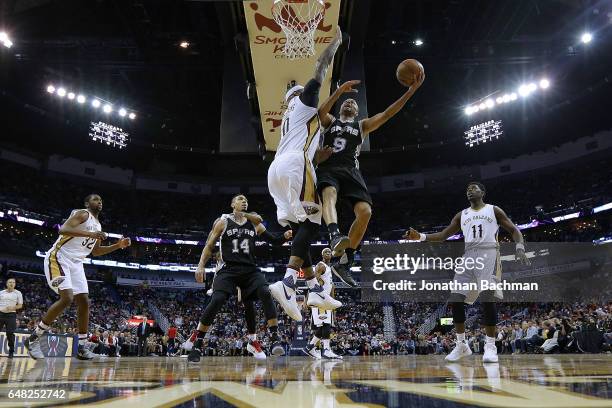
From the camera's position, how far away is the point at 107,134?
25.3m

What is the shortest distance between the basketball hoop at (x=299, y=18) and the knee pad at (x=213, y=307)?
476 centimetres

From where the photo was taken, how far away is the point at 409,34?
15766 millimetres

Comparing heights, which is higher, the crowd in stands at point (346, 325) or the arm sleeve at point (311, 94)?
the arm sleeve at point (311, 94)

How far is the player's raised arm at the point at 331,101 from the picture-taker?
403 cm

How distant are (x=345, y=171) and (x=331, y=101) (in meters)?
0.64

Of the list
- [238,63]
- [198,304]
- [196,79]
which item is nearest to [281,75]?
[238,63]

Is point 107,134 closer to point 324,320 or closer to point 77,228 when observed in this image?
point 324,320

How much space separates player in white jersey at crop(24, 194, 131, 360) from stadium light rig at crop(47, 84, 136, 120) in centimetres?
1950

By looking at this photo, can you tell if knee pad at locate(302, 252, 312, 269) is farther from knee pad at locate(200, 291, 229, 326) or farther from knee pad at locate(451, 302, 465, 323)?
knee pad at locate(451, 302, 465, 323)

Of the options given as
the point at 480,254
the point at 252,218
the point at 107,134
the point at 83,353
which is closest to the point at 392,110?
the point at 480,254

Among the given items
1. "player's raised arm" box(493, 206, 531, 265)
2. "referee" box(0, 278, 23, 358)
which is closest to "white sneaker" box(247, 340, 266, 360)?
"player's raised arm" box(493, 206, 531, 265)

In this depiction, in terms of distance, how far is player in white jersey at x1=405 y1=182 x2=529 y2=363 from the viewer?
205 inches

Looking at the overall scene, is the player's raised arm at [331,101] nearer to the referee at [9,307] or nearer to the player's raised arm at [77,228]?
the player's raised arm at [77,228]

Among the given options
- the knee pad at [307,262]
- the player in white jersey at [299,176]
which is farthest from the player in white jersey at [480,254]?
the player in white jersey at [299,176]
